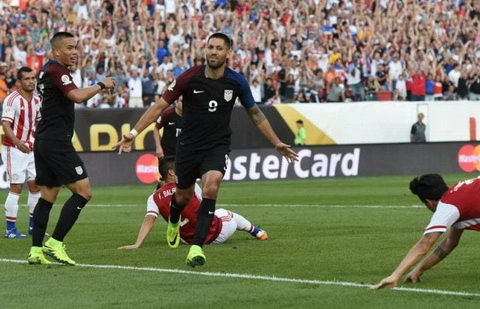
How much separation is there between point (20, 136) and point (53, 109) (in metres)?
4.37

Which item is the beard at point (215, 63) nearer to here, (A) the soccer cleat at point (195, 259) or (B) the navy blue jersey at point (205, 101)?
(B) the navy blue jersey at point (205, 101)

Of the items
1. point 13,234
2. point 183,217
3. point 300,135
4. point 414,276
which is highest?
point 414,276

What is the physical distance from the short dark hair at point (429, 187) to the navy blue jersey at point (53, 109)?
4.37 metres

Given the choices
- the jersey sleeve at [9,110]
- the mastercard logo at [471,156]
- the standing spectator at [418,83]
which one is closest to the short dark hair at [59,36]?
the jersey sleeve at [9,110]

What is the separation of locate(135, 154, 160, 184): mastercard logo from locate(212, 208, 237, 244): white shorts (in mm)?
16474

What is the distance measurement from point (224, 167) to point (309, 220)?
21.7ft

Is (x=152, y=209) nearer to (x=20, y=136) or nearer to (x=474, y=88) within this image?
(x=20, y=136)

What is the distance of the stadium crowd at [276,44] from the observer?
34.1m

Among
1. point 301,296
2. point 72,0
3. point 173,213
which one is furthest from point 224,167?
point 72,0

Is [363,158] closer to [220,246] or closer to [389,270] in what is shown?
[220,246]

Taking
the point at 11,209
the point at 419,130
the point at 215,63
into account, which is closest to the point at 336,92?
the point at 419,130

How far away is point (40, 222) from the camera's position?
13031 mm

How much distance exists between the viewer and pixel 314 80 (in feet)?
123

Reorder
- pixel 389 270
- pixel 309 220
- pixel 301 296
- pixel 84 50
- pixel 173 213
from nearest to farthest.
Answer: pixel 301 296, pixel 389 270, pixel 173 213, pixel 309 220, pixel 84 50
